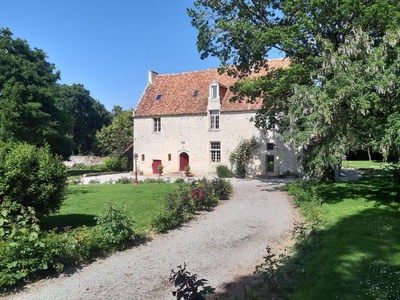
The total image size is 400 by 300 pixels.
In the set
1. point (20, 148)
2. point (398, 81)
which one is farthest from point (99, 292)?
point (398, 81)

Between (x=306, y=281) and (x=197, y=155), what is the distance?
23813 mm

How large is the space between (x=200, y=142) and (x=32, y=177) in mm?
21612

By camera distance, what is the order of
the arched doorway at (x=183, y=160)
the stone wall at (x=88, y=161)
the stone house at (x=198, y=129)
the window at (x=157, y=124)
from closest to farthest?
the stone house at (x=198, y=129), the arched doorway at (x=183, y=160), the window at (x=157, y=124), the stone wall at (x=88, y=161)

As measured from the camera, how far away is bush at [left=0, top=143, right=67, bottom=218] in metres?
7.49

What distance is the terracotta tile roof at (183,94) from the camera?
2876cm

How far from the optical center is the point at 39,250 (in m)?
6.43

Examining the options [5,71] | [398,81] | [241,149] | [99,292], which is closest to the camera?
[99,292]

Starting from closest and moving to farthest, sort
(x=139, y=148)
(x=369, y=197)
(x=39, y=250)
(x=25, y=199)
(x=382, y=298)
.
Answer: (x=382, y=298) → (x=39, y=250) → (x=25, y=199) → (x=369, y=197) → (x=139, y=148)

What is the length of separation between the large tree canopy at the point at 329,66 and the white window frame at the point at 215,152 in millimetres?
10704

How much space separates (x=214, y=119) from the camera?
93.1 ft

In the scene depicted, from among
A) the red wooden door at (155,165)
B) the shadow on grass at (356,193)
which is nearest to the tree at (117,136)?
the red wooden door at (155,165)

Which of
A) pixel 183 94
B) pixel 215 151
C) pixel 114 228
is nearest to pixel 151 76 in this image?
pixel 183 94

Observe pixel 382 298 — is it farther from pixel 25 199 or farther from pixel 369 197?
pixel 369 197

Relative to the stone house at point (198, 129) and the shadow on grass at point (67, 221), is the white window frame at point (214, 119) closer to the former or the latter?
the stone house at point (198, 129)
